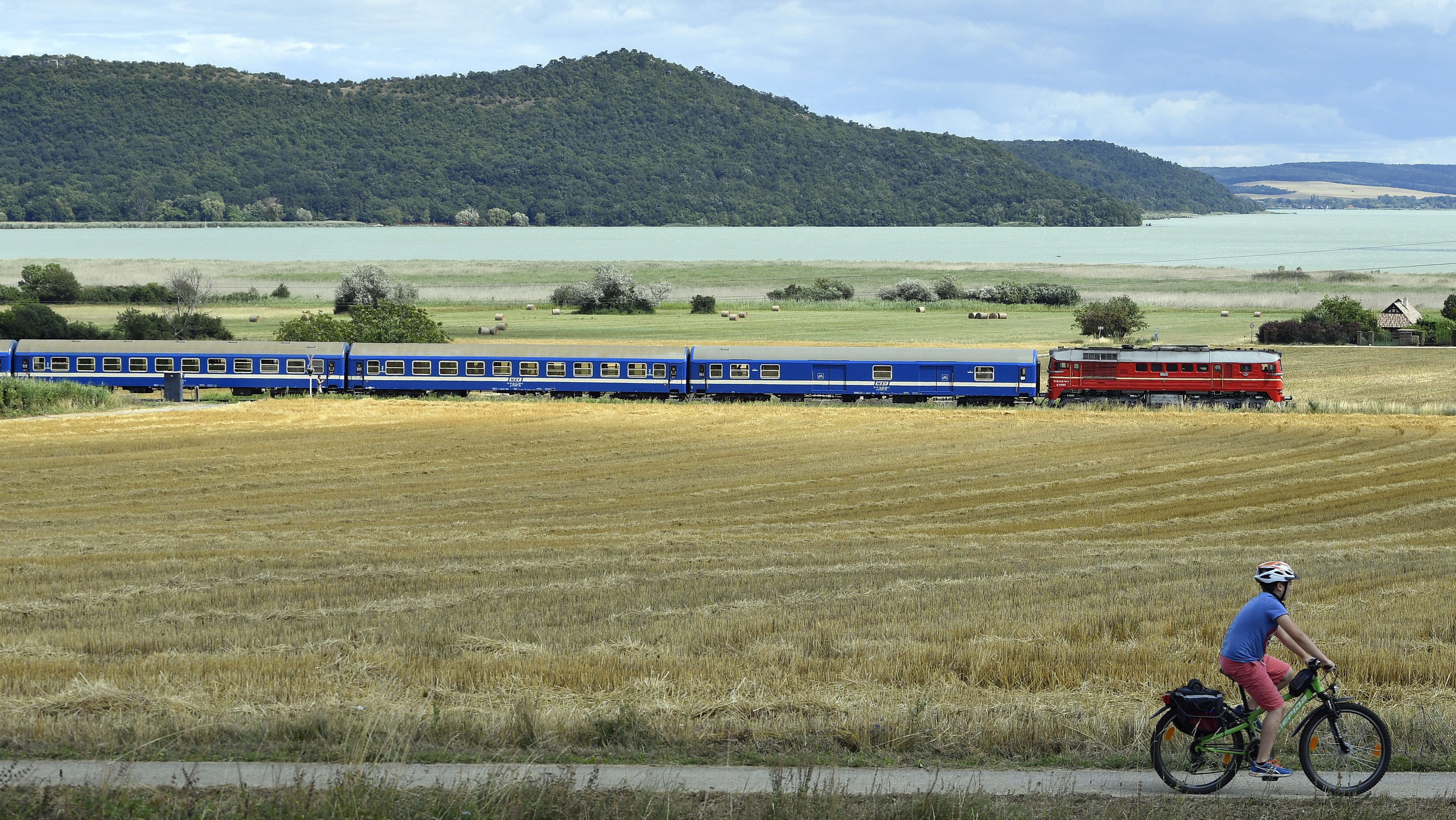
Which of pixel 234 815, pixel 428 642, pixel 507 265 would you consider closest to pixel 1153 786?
pixel 234 815

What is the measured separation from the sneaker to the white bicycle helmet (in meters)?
1.36

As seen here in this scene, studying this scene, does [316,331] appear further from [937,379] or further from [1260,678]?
A: [1260,678]

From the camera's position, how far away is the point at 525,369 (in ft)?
185

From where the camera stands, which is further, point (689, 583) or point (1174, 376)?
point (1174, 376)

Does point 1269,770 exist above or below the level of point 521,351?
below

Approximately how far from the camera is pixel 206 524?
2811 centimetres

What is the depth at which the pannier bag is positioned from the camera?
9.28 metres

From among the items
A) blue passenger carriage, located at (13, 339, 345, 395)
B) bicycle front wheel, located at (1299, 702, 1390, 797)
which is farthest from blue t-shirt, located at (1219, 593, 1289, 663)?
blue passenger carriage, located at (13, 339, 345, 395)

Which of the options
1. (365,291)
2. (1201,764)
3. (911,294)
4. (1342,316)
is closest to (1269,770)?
(1201,764)

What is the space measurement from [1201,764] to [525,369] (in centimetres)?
4862

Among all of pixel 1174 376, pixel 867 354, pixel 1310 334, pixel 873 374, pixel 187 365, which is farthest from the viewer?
pixel 1310 334

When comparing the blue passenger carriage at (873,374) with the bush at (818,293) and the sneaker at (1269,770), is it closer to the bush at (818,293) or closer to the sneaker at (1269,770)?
the sneaker at (1269,770)

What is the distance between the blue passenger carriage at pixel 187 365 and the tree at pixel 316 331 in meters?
8.40

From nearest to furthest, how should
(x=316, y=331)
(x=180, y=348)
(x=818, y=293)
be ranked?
(x=180, y=348)
(x=316, y=331)
(x=818, y=293)
